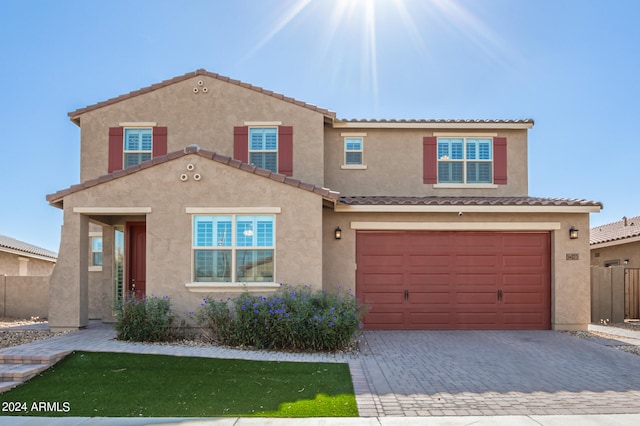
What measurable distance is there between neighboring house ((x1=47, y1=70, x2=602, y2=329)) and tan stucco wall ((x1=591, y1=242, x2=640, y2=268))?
7.13m

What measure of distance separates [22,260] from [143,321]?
658 inches

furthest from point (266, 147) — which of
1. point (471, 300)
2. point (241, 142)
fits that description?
point (471, 300)

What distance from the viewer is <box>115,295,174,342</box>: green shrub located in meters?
10.3

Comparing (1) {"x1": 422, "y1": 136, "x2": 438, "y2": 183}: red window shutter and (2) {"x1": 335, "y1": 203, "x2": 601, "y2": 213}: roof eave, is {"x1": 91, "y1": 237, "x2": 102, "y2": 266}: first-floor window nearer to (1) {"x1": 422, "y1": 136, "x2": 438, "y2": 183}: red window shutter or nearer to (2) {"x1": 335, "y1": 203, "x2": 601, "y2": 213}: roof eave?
(2) {"x1": 335, "y1": 203, "x2": 601, "y2": 213}: roof eave

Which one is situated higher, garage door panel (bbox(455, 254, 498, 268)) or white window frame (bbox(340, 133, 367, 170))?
white window frame (bbox(340, 133, 367, 170))

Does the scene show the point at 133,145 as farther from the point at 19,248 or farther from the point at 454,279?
the point at 19,248

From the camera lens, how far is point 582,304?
41.6ft

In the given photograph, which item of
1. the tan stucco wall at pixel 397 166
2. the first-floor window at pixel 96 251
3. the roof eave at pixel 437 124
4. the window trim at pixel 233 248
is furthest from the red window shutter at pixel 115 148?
the roof eave at pixel 437 124

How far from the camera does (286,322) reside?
9.68m

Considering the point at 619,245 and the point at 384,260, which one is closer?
the point at 384,260

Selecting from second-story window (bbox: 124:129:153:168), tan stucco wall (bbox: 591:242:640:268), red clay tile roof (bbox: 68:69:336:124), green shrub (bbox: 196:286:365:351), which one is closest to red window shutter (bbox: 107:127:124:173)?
second-story window (bbox: 124:129:153:168)

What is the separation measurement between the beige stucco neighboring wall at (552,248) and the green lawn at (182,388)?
4463 millimetres

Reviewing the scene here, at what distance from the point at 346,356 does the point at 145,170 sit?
21.4 ft

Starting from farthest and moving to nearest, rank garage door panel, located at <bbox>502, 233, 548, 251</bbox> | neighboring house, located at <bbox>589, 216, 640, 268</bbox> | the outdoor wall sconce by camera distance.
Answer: neighboring house, located at <bbox>589, 216, 640, 268</bbox> → garage door panel, located at <bbox>502, 233, 548, 251</bbox> → the outdoor wall sconce
